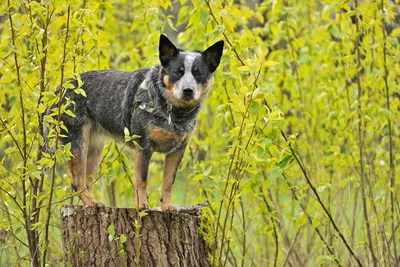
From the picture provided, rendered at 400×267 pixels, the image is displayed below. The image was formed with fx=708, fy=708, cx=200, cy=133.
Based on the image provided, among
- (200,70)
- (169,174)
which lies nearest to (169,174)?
(169,174)

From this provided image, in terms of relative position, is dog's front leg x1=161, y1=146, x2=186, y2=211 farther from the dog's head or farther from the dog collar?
the dog's head

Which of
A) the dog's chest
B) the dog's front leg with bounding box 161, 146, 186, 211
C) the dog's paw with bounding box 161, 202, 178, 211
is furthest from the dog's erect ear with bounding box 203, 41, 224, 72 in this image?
the dog's paw with bounding box 161, 202, 178, 211

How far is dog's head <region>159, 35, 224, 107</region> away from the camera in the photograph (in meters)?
4.73

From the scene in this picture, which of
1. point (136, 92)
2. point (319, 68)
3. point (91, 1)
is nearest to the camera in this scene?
point (136, 92)

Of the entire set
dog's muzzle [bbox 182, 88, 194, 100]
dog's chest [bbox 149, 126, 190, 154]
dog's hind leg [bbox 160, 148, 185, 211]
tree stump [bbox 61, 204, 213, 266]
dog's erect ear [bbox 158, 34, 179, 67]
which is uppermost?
dog's erect ear [bbox 158, 34, 179, 67]

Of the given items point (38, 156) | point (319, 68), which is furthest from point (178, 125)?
point (319, 68)

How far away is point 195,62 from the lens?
482cm

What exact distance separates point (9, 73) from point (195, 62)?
1.27m

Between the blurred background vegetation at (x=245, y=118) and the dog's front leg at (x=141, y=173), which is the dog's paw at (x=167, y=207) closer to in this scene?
the dog's front leg at (x=141, y=173)

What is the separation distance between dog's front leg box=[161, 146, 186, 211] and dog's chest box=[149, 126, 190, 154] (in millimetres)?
84

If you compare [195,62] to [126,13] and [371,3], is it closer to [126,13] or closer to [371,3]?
[371,3]

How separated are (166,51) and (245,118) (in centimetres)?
80

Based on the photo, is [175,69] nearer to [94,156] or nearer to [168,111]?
[168,111]

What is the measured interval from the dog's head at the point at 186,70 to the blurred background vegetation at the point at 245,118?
0.14 m
